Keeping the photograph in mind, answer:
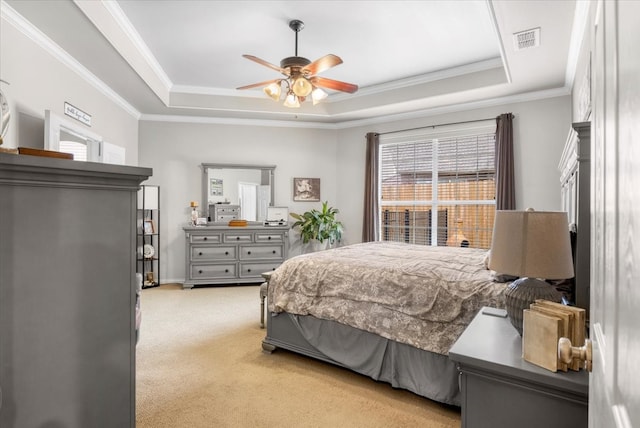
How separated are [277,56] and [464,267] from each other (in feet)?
10.5

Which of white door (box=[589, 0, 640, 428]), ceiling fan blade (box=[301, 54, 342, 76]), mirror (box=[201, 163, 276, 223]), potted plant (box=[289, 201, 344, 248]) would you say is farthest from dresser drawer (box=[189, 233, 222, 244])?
white door (box=[589, 0, 640, 428])

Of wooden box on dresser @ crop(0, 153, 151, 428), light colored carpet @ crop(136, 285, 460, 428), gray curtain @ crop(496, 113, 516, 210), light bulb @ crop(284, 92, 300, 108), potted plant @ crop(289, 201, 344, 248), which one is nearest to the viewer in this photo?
wooden box on dresser @ crop(0, 153, 151, 428)

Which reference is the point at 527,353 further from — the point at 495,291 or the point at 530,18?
the point at 530,18

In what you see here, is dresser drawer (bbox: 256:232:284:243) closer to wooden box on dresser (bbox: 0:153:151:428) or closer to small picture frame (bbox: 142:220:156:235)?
small picture frame (bbox: 142:220:156:235)

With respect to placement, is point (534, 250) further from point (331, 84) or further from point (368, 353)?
point (331, 84)

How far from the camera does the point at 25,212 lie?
0.87m

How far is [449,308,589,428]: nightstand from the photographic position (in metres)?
1.18

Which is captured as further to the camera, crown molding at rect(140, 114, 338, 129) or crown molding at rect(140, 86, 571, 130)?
crown molding at rect(140, 114, 338, 129)

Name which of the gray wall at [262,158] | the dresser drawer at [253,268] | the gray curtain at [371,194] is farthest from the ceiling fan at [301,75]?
the dresser drawer at [253,268]

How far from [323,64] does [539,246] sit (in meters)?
2.36

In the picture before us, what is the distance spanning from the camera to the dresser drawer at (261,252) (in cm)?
552

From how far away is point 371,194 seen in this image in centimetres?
564

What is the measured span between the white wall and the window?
408 centimetres

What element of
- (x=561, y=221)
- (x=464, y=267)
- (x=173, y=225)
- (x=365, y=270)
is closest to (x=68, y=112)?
(x=173, y=225)
